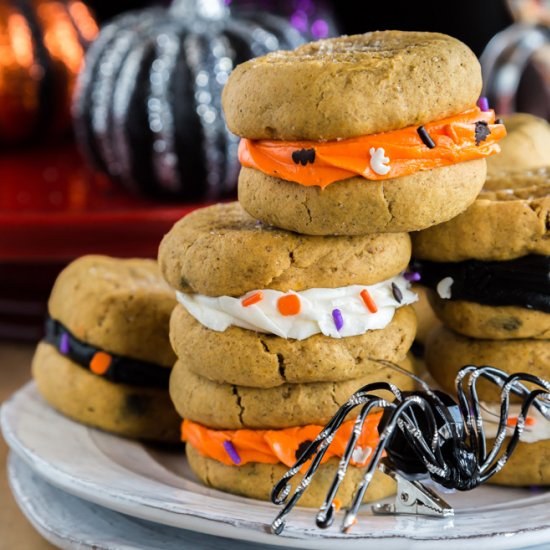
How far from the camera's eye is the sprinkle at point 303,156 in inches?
52.2

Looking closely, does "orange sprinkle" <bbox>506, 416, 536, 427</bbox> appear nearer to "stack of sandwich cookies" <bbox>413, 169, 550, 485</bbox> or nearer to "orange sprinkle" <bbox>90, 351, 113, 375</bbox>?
"stack of sandwich cookies" <bbox>413, 169, 550, 485</bbox>

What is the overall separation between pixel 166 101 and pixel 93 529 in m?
1.57

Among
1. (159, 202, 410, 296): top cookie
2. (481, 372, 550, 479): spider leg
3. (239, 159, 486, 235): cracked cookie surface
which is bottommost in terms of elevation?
(481, 372, 550, 479): spider leg

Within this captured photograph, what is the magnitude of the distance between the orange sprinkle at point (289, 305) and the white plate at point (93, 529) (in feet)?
1.09

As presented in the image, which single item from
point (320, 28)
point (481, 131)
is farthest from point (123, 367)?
point (320, 28)

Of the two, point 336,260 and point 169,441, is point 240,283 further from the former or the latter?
point 169,441

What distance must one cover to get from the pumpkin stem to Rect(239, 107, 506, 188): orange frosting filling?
5.63 feet

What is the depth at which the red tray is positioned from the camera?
252 cm

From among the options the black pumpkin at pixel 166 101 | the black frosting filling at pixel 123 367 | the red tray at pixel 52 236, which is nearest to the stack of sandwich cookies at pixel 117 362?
the black frosting filling at pixel 123 367

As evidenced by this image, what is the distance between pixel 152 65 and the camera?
279 centimetres

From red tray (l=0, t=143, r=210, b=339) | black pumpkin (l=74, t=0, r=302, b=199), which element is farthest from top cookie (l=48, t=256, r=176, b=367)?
black pumpkin (l=74, t=0, r=302, b=199)

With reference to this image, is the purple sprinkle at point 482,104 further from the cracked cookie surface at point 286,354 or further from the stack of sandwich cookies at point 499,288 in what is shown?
the cracked cookie surface at point 286,354

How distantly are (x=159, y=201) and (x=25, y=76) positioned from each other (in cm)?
87

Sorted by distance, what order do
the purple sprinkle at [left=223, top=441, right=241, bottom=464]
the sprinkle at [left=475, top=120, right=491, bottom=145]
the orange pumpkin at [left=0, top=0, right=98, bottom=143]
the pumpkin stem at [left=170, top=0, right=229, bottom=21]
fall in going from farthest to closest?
1. the orange pumpkin at [left=0, top=0, right=98, bottom=143]
2. the pumpkin stem at [left=170, top=0, right=229, bottom=21]
3. the purple sprinkle at [left=223, top=441, right=241, bottom=464]
4. the sprinkle at [left=475, top=120, right=491, bottom=145]
